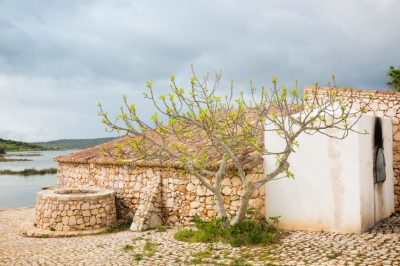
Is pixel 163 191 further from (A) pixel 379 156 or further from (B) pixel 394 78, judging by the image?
(B) pixel 394 78

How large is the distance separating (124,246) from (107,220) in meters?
2.81

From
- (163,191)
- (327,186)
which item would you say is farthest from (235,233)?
(163,191)

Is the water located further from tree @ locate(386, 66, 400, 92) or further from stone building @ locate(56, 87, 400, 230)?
tree @ locate(386, 66, 400, 92)

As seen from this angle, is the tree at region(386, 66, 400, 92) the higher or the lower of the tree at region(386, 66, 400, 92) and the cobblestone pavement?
the higher

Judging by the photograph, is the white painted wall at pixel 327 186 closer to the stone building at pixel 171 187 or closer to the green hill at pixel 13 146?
the stone building at pixel 171 187

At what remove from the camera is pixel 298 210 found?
9250 millimetres

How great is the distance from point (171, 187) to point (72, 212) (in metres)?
2.95

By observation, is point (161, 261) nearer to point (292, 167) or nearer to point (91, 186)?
point (292, 167)

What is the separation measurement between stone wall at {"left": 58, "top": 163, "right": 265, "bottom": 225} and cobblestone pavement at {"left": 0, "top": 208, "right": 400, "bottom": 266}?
3.89ft

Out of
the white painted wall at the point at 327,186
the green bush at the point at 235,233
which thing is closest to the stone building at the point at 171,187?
the white painted wall at the point at 327,186

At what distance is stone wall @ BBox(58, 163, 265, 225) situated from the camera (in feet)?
32.4

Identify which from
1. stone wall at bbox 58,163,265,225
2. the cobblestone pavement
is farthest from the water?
the cobblestone pavement

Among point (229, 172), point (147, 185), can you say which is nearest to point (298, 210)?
point (229, 172)

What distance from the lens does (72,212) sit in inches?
418
